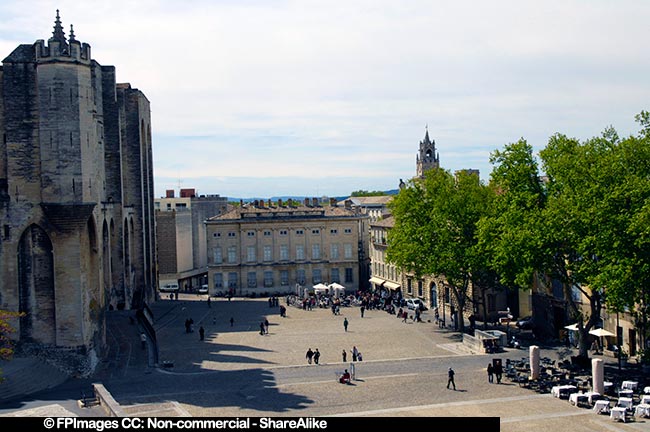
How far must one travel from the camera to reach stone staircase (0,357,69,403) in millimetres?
33031

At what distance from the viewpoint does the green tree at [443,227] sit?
49719 mm

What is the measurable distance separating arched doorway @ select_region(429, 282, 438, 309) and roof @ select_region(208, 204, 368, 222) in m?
18.9

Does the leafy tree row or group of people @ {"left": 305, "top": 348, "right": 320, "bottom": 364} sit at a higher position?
the leafy tree row

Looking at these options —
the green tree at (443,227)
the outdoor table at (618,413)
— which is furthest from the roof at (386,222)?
the outdoor table at (618,413)

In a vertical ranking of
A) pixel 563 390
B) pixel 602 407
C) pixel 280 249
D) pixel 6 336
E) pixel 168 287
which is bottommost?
pixel 602 407

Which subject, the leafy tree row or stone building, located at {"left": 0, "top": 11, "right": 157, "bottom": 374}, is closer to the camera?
the leafy tree row

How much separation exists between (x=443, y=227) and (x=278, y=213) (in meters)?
34.7

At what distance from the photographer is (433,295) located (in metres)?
66.5

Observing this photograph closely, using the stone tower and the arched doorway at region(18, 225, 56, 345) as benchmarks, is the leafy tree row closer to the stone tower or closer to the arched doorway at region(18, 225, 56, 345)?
the arched doorway at region(18, 225, 56, 345)

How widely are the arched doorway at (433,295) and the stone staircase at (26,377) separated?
3685 cm

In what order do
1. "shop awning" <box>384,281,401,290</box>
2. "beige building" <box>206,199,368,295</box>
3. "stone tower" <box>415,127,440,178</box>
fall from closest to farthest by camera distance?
"shop awning" <box>384,281,401,290</box>
"beige building" <box>206,199,368,295</box>
"stone tower" <box>415,127,440,178</box>

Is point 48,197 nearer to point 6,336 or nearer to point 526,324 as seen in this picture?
point 6,336

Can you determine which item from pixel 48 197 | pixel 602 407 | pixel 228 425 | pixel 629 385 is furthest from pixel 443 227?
pixel 228 425

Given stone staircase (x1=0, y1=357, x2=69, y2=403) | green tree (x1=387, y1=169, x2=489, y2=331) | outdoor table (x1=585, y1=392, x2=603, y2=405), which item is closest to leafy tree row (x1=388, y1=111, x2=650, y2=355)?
green tree (x1=387, y1=169, x2=489, y2=331)
